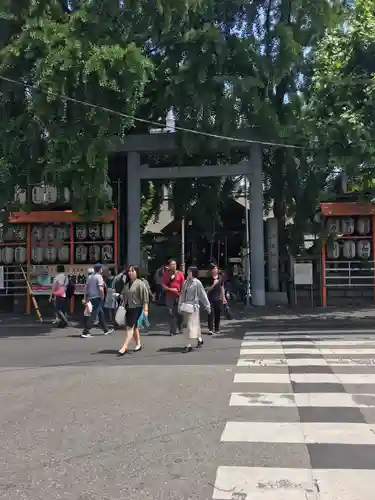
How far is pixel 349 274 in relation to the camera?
2045 cm

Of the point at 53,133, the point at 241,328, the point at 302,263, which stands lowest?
the point at 241,328

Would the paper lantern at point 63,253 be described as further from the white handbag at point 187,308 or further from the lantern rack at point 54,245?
the white handbag at point 187,308

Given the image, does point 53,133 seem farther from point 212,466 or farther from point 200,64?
point 212,466

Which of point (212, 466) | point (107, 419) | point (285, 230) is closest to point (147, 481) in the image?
point (212, 466)

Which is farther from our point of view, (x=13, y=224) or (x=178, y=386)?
(x=13, y=224)

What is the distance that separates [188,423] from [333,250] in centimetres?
1519

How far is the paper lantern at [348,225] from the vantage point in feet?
66.5

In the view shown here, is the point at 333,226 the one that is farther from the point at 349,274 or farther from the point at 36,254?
the point at 36,254

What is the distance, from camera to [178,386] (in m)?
8.09

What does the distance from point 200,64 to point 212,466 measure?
1387 cm

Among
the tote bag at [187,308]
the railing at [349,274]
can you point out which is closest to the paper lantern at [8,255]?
the tote bag at [187,308]

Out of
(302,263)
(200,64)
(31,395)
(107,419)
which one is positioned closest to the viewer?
(107,419)

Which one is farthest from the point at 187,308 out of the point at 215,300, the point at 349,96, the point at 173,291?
the point at 349,96

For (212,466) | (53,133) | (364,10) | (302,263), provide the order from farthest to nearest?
(302,263)
(53,133)
(364,10)
(212,466)
